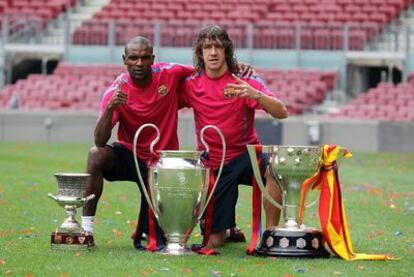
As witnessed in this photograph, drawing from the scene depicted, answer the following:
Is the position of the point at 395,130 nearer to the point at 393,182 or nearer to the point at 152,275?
the point at 393,182

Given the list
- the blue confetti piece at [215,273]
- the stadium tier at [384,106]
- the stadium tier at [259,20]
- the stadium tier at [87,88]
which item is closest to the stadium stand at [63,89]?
the stadium tier at [87,88]

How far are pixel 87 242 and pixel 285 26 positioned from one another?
871 inches

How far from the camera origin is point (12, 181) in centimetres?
1633

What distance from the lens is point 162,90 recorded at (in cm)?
957

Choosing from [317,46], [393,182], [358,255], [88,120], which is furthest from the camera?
[317,46]

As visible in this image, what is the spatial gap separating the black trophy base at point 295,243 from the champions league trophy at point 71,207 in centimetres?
122

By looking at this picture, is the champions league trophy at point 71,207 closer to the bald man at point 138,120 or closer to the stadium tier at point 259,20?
the bald man at point 138,120

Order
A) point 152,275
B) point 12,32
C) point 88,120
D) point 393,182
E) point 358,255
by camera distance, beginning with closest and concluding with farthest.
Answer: point 152,275, point 358,255, point 393,182, point 88,120, point 12,32

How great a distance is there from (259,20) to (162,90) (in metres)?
23.4

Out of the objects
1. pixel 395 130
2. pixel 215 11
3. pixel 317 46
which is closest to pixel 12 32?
pixel 215 11

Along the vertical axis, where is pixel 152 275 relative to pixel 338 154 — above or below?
below

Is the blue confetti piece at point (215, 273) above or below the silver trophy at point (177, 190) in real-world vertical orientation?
below

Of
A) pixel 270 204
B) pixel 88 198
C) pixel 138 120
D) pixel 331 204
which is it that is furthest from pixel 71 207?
pixel 331 204

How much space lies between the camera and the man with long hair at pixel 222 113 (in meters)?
9.47
